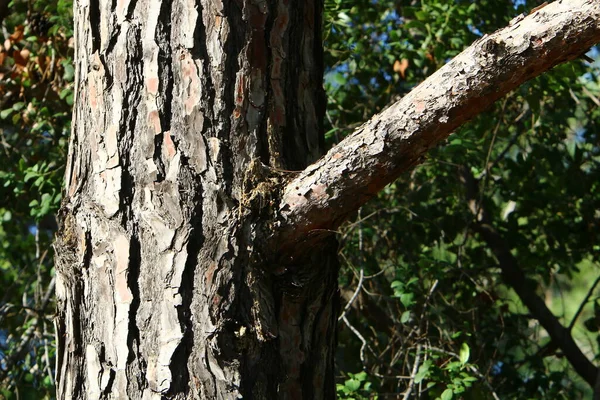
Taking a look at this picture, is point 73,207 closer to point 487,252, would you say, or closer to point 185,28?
point 185,28

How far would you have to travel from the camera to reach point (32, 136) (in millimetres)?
3324

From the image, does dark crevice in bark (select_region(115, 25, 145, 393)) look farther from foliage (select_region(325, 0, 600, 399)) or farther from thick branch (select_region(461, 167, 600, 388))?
thick branch (select_region(461, 167, 600, 388))

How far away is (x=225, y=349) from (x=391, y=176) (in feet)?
1.22

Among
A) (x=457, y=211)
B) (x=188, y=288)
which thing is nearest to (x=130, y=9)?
(x=188, y=288)

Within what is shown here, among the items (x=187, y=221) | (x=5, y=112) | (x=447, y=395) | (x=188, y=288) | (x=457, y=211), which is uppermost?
(x=5, y=112)

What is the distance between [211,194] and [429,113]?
364 millimetres

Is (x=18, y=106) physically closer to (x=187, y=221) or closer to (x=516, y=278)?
(x=187, y=221)

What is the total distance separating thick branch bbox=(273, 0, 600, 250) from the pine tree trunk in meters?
0.07

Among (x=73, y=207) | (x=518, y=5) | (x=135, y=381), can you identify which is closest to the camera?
(x=135, y=381)

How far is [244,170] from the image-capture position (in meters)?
1.34

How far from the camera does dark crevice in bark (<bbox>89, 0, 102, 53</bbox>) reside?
141cm

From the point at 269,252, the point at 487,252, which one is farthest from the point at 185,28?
the point at 487,252

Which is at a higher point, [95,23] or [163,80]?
[95,23]

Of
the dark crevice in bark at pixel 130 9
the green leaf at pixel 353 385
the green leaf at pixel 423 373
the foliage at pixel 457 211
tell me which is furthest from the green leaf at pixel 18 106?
the dark crevice in bark at pixel 130 9
